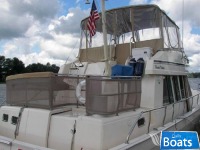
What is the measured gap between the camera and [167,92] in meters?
6.80

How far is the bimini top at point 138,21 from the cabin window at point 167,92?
0.99 m

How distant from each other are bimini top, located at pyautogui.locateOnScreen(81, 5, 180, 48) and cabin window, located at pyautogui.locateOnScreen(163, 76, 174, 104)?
3.23ft

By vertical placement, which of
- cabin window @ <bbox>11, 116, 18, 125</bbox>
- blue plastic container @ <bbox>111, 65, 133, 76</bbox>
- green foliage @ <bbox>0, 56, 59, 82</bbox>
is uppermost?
green foliage @ <bbox>0, 56, 59, 82</bbox>

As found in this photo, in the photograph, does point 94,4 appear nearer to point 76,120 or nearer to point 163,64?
point 163,64

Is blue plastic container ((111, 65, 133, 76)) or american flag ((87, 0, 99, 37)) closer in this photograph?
blue plastic container ((111, 65, 133, 76))

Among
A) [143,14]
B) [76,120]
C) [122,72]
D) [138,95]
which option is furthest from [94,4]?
[76,120]

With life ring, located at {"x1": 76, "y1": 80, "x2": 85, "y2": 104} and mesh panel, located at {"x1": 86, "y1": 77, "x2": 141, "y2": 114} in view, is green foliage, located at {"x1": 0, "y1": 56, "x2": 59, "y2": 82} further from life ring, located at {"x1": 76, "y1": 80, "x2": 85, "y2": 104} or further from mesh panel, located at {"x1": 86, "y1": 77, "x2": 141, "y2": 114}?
mesh panel, located at {"x1": 86, "y1": 77, "x2": 141, "y2": 114}

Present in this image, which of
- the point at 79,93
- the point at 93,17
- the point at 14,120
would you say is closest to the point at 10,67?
the point at 93,17

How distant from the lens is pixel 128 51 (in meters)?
7.12

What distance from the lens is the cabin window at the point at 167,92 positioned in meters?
6.62

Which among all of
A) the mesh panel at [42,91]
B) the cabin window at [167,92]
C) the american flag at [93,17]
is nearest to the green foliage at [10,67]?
the american flag at [93,17]

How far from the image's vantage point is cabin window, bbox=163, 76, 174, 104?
21.7 feet

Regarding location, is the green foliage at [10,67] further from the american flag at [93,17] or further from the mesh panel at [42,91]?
the mesh panel at [42,91]

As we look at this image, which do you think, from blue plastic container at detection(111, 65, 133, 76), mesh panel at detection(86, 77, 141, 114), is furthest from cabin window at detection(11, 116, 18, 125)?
blue plastic container at detection(111, 65, 133, 76)
